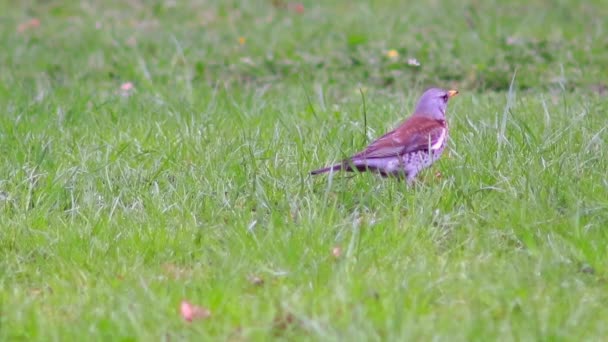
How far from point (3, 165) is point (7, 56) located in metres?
3.96

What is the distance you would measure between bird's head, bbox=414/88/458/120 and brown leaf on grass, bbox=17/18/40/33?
5.90m

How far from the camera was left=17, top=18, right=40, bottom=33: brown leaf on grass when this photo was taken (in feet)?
37.2

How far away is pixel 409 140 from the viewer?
6172 mm

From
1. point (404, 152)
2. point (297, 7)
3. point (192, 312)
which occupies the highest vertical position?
point (192, 312)

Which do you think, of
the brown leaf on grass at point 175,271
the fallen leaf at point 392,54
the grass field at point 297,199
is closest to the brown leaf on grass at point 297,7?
the grass field at point 297,199

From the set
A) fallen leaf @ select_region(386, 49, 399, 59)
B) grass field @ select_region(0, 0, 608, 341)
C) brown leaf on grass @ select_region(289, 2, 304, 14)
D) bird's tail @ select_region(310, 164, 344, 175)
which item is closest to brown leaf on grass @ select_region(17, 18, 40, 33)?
grass field @ select_region(0, 0, 608, 341)

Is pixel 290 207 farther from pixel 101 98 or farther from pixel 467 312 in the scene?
pixel 101 98

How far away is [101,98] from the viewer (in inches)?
324

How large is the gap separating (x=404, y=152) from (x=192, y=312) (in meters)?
2.16

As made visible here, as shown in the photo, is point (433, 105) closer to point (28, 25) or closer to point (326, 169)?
point (326, 169)

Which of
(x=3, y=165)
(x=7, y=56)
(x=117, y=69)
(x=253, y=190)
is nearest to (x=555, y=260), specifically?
(x=253, y=190)

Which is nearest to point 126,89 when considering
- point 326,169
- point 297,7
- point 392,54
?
point 392,54

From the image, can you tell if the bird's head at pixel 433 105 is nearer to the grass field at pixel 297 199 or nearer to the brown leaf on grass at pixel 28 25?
the grass field at pixel 297 199

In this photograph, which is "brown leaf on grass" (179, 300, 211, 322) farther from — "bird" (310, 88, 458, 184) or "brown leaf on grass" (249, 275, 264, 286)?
"bird" (310, 88, 458, 184)
